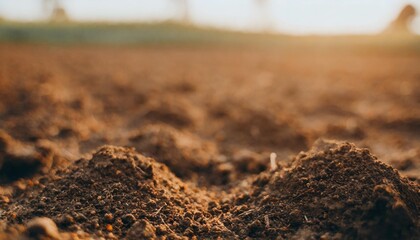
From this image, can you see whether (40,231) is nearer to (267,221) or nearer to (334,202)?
(267,221)

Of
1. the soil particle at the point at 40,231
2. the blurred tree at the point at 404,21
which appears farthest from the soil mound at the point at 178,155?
the blurred tree at the point at 404,21

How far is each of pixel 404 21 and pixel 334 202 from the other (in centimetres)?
3334

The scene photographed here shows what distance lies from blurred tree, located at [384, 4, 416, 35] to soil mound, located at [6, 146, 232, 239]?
3181 centimetres

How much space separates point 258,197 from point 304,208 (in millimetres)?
366

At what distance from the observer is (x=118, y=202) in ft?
7.27

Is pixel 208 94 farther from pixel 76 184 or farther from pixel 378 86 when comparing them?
pixel 76 184

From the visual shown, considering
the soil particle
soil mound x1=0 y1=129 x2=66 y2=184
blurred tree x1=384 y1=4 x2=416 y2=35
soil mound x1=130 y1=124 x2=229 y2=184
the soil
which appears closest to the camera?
the soil particle

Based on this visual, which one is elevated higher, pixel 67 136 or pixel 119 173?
pixel 119 173

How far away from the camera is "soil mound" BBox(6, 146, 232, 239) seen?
206 cm

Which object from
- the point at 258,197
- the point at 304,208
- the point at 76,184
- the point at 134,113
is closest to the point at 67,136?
the point at 134,113

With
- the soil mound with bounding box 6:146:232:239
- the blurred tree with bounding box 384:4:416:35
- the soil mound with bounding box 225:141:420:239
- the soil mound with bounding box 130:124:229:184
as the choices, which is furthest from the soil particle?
the blurred tree with bounding box 384:4:416:35

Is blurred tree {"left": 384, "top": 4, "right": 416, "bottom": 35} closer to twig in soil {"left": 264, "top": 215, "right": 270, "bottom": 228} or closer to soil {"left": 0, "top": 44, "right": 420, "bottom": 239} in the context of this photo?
soil {"left": 0, "top": 44, "right": 420, "bottom": 239}

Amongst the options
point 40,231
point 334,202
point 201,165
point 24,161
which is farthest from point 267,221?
point 24,161

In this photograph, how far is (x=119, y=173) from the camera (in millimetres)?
2373
